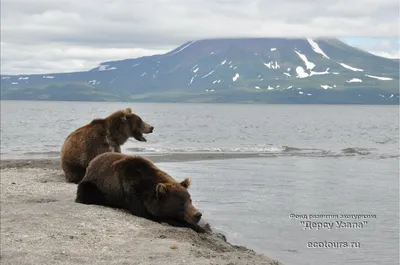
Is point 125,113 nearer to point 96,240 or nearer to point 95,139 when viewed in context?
point 95,139

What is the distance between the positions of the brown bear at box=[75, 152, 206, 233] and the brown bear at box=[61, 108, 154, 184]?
9.17 feet

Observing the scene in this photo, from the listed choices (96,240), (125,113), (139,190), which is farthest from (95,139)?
(96,240)

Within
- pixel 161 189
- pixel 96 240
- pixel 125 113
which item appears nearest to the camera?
pixel 96 240

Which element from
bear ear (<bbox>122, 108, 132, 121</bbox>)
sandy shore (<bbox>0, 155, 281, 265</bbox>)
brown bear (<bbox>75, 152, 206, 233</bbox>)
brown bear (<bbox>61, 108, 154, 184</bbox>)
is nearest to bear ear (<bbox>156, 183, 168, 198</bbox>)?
brown bear (<bbox>75, 152, 206, 233</bbox>)

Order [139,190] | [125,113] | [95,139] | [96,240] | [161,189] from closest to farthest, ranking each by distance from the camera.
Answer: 1. [96,240]
2. [161,189]
3. [139,190]
4. [95,139]
5. [125,113]

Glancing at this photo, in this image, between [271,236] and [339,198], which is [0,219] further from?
[339,198]

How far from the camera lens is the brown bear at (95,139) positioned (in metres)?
15.7

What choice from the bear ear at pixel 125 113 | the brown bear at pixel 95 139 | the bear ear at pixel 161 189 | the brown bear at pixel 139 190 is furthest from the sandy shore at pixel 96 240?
the bear ear at pixel 125 113

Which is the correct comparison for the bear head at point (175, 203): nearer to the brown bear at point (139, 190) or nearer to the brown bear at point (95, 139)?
the brown bear at point (139, 190)

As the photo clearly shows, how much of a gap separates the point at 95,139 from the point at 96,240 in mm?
5782

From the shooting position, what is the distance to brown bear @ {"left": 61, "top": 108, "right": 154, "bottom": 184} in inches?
618

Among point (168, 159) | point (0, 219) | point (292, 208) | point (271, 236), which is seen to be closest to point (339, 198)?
point (292, 208)

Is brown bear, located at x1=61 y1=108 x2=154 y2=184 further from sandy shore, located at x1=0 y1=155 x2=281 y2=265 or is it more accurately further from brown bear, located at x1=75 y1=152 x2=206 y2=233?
brown bear, located at x1=75 y1=152 x2=206 y2=233

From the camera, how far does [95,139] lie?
1583 centimetres
